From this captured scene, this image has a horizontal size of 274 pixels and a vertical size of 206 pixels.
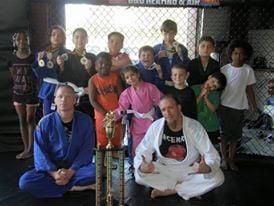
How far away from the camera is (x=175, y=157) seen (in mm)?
3068

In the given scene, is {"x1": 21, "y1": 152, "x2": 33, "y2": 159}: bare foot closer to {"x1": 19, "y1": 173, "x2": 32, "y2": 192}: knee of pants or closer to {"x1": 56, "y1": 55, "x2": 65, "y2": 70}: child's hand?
{"x1": 19, "y1": 173, "x2": 32, "y2": 192}: knee of pants

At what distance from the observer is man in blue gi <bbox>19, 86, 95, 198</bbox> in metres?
2.93

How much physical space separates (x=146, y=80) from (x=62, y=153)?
3.68 feet

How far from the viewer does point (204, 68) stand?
139 inches

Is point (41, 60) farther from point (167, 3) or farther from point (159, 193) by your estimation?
point (159, 193)

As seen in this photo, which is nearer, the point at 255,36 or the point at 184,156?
the point at 184,156

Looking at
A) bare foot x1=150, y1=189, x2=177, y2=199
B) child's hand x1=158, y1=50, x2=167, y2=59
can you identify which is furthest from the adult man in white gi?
child's hand x1=158, y1=50, x2=167, y2=59

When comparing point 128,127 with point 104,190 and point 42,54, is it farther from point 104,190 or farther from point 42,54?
point 42,54

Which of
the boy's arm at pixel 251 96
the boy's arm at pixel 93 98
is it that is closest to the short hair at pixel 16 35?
the boy's arm at pixel 93 98

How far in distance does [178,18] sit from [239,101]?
3492mm

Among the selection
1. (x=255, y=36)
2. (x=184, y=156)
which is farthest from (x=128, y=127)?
(x=255, y=36)

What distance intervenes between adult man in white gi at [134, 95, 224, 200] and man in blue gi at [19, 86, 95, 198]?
0.48 meters

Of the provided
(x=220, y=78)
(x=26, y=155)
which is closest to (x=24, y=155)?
(x=26, y=155)

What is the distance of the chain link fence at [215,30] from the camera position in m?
4.65
